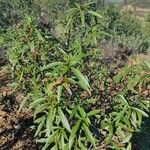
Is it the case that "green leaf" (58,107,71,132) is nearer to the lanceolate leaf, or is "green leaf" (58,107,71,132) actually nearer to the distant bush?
the lanceolate leaf

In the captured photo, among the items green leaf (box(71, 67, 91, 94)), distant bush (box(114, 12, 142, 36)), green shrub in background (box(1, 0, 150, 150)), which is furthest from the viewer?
distant bush (box(114, 12, 142, 36))

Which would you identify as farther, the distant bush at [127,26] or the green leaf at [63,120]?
the distant bush at [127,26]

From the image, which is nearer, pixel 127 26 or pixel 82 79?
pixel 82 79

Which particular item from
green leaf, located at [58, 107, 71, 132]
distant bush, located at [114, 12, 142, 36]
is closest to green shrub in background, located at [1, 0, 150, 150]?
green leaf, located at [58, 107, 71, 132]

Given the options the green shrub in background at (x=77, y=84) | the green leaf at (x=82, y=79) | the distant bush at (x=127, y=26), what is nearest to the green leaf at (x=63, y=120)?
the green shrub in background at (x=77, y=84)

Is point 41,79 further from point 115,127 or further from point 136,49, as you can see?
point 136,49

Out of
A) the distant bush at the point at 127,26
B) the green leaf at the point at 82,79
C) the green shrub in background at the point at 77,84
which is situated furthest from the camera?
the distant bush at the point at 127,26

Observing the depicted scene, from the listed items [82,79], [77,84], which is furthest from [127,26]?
[82,79]

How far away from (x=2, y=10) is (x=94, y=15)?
14418 mm

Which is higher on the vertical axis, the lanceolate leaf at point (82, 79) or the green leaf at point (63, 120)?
the lanceolate leaf at point (82, 79)

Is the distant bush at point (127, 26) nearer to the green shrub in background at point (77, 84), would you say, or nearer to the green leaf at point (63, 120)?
the green shrub in background at point (77, 84)

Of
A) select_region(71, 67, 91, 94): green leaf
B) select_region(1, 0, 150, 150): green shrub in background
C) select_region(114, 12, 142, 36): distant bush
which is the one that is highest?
select_region(71, 67, 91, 94): green leaf

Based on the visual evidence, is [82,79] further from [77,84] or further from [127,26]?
[127,26]

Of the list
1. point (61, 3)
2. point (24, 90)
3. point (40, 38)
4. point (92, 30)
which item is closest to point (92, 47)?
point (92, 30)
